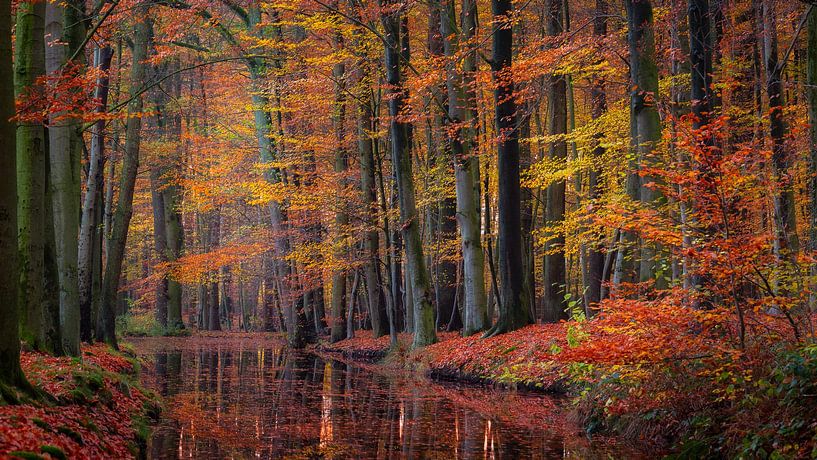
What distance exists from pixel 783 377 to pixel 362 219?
17.7m

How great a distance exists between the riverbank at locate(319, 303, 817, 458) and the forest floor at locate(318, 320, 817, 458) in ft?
0.04

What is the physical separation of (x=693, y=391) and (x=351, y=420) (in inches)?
195

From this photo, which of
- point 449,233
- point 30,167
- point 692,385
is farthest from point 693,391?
point 449,233

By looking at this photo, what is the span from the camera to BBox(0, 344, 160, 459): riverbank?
603 cm

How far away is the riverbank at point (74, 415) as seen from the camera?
6.03 meters

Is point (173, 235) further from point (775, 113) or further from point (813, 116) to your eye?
point (813, 116)

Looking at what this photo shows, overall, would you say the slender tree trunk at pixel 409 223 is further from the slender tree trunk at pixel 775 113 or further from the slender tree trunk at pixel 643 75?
the slender tree trunk at pixel 775 113

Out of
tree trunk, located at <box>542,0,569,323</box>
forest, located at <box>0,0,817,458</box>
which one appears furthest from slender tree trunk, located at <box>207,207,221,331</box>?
tree trunk, located at <box>542,0,569,323</box>

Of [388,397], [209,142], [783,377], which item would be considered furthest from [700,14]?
[209,142]

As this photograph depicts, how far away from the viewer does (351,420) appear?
11125 millimetres

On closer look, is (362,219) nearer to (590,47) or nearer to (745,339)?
(590,47)

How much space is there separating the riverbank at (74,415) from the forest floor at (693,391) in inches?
203

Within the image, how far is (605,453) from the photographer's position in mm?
8594

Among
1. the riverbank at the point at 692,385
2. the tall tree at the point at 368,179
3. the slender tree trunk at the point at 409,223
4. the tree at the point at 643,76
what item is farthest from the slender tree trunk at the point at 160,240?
the riverbank at the point at 692,385
